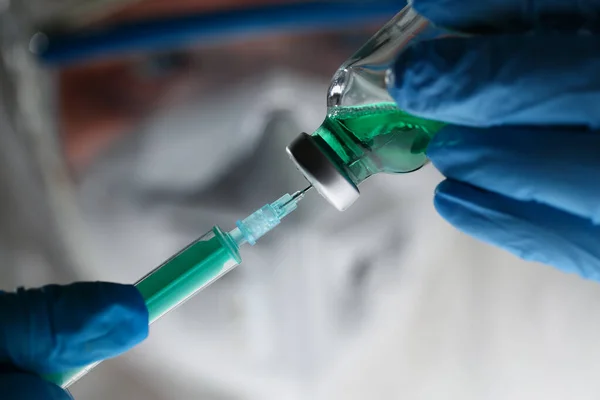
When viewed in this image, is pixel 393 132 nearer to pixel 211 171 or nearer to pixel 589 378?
pixel 211 171

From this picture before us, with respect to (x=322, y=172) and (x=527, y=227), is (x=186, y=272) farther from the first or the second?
(x=527, y=227)

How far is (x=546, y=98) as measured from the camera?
57 centimetres

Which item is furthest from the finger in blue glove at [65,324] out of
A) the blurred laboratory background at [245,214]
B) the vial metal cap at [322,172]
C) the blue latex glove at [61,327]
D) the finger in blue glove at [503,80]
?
the blurred laboratory background at [245,214]

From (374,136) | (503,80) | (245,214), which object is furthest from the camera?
(245,214)

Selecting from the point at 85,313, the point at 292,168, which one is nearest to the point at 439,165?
the point at 85,313

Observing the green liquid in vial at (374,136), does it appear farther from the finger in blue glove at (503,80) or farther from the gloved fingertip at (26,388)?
the gloved fingertip at (26,388)

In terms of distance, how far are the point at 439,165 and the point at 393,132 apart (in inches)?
3.5

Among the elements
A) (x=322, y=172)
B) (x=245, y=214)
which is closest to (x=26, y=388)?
(x=322, y=172)

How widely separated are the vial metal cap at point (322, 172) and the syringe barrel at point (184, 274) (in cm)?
14

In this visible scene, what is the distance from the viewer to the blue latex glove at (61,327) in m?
0.60

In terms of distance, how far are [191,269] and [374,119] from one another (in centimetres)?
30

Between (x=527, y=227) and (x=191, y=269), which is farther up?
(x=191, y=269)

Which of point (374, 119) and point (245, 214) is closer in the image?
point (374, 119)

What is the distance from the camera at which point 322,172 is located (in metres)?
0.63
